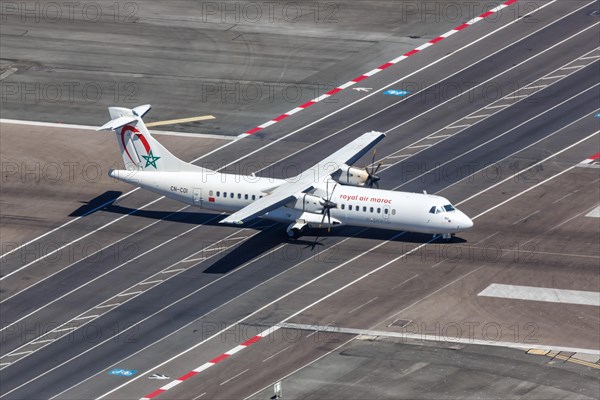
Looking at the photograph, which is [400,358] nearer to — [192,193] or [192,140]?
[192,193]

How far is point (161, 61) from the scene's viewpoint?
Result: 138 meters

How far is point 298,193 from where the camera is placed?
347 ft

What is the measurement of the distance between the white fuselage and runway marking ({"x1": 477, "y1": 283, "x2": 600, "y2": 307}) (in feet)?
20.7

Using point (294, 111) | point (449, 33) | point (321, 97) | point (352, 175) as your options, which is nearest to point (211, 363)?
point (352, 175)

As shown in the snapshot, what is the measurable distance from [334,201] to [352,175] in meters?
4.87

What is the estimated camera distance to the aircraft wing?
10274 cm

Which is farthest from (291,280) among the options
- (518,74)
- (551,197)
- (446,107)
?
(518,74)

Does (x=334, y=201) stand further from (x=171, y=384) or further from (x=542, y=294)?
(x=171, y=384)

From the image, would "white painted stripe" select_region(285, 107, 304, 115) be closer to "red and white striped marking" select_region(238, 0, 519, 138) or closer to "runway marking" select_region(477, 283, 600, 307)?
"red and white striped marking" select_region(238, 0, 519, 138)

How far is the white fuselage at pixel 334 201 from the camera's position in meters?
105

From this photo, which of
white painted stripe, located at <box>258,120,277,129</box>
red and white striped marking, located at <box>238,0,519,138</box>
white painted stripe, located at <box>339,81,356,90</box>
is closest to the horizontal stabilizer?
red and white striped marking, located at <box>238,0,519,138</box>

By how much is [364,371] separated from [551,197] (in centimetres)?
2855

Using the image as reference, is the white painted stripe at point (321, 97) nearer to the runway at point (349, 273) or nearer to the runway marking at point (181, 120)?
the runway at point (349, 273)

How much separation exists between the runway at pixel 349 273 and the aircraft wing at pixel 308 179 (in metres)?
4.16
